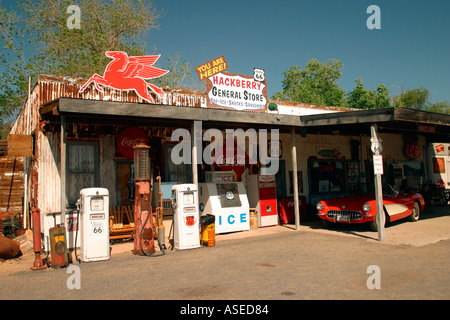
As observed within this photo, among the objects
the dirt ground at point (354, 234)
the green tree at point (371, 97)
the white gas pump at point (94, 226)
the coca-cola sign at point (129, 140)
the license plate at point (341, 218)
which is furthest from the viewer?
the green tree at point (371, 97)

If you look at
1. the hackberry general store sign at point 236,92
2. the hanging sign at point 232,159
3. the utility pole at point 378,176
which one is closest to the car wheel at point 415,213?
the utility pole at point 378,176

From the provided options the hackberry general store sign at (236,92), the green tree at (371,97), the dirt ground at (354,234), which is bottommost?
the dirt ground at (354,234)

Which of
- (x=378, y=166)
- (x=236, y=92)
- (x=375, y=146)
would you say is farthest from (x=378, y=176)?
(x=236, y=92)

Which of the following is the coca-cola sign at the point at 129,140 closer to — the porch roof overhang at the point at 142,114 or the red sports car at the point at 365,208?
the porch roof overhang at the point at 142,114

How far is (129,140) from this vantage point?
11617 millimetres

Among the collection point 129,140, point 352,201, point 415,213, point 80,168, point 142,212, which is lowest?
point 415,213

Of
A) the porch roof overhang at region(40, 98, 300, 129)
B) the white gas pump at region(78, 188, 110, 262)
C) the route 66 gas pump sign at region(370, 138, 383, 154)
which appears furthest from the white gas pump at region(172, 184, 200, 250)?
the route 66 gas pump sign at region(370, 138, 383, 154)

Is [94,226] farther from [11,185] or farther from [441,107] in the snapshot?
[441,107]

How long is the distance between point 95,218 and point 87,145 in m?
3.40

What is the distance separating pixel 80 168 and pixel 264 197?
20.2 ft

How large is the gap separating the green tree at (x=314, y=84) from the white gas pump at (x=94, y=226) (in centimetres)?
4242

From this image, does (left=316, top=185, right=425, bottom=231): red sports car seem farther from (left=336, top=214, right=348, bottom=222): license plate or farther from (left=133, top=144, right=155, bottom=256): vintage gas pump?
(left=133, top=144, right=155, bottom=256): vintage gas pump

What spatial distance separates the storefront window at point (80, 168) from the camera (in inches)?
426
